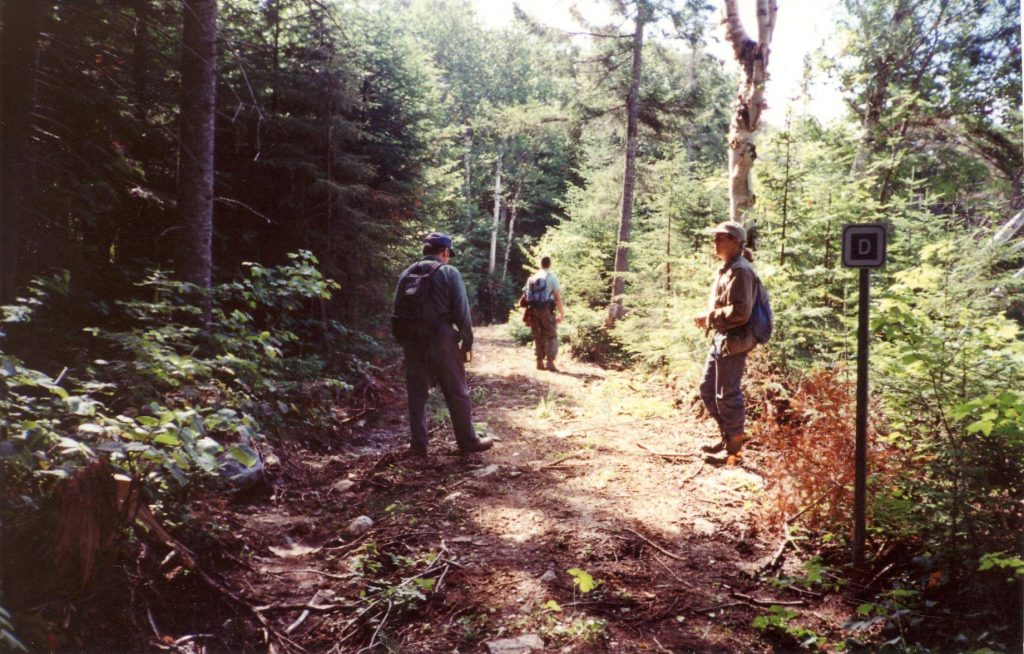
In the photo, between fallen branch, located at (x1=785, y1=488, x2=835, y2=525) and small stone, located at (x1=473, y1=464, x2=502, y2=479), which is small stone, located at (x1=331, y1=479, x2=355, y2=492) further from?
fallen branch, located at (x1=785, y1=488, x2=835, y2=525)

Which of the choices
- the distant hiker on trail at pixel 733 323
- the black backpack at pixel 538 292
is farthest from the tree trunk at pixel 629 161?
the distant hiker on trail at pixel 733 323

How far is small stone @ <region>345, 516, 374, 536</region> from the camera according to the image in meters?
4.69

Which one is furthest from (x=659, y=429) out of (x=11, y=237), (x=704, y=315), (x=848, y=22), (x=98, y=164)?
(x=848, y=22)

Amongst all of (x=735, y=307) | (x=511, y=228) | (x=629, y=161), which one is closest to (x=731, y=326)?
(x=735, y=307)

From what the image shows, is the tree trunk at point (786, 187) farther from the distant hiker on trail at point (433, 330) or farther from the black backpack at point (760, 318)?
the distant hiker on trail at point (433, 330)

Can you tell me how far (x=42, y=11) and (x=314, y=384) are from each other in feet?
17.6

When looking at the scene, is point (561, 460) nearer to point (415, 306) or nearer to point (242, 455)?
point (415, 306)

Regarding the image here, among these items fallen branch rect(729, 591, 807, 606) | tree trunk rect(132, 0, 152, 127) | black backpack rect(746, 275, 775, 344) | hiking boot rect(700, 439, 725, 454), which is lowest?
fallen branch rect(729, 591, 807, 606)

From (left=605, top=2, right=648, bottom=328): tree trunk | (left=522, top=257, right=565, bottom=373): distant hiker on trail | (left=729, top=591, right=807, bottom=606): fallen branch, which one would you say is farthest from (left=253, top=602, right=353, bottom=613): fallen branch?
(left=605, top=2, right=648, bottom=328): tree trunk

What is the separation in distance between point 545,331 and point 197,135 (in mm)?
7665

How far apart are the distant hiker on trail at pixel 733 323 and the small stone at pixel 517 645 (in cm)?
334

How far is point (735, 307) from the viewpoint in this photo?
5.43 meters

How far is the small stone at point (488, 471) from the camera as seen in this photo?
5.82 meters

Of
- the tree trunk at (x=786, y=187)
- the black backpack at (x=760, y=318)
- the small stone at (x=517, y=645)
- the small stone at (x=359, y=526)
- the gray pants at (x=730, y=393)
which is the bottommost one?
the small stone at (x=359, y=526)
